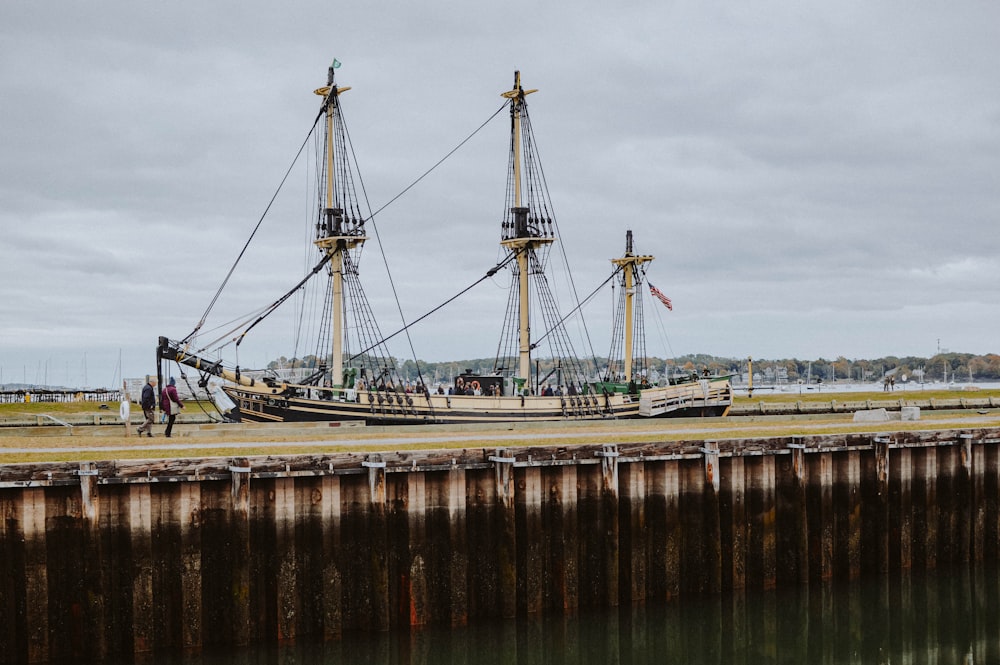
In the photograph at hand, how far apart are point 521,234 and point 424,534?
40215 millimetres

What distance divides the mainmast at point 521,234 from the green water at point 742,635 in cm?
3417

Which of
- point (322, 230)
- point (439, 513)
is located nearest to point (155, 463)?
point (439, 513)

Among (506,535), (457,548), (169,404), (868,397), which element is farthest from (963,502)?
(868,397)

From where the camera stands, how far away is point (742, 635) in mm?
26688

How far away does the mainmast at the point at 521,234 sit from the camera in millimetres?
61875

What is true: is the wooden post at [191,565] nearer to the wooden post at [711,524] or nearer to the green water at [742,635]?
the green water at [742,635]

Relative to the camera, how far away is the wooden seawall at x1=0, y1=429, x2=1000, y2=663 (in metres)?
21.4

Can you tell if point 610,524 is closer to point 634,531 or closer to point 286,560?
point 634,531

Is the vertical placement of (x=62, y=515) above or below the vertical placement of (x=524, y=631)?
above

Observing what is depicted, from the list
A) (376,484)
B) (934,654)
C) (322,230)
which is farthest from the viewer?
(322,230)

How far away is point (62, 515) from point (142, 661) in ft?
12.0

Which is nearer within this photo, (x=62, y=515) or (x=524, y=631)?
(x=62, y=515)

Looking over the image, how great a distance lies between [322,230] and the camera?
57.7 m

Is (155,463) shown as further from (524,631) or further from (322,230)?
(322,230)
